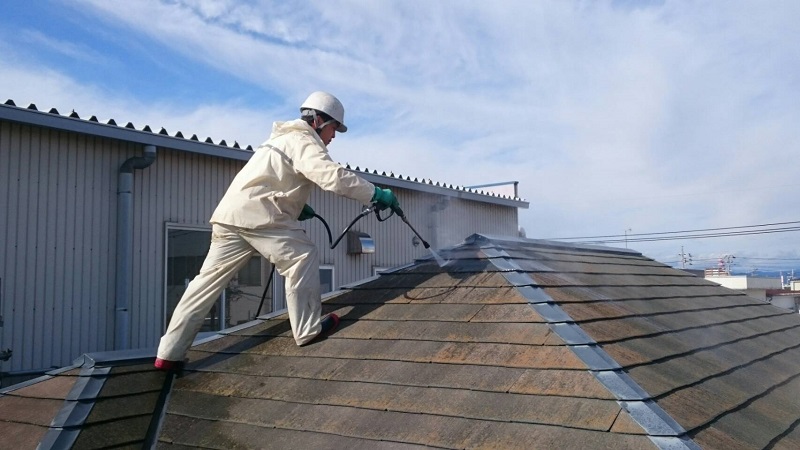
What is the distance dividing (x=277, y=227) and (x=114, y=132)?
145 inches

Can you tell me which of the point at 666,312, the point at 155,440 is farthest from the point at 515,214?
the point at 155,440

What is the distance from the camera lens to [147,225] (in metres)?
7.19

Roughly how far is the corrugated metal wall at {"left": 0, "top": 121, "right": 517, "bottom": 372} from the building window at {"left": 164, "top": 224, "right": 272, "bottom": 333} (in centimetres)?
13

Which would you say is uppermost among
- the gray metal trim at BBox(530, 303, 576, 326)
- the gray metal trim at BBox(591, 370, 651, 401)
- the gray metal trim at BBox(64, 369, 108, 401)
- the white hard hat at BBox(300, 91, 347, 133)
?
the white hard hat at BBox(300, 91, 347, 133)

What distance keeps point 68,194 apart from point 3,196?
2.03 ft

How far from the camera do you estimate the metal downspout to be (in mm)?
6784

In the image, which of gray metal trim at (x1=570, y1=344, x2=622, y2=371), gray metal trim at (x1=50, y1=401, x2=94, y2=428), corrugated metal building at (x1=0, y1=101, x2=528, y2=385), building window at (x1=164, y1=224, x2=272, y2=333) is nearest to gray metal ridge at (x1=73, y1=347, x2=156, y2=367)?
gray metal trim at (x1=50, y1=401, x2=94, y2=428)

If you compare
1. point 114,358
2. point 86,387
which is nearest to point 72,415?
point 86,387

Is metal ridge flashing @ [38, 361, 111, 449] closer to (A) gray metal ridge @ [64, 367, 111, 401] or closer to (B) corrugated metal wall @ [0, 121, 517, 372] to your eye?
(A) gray metal ridge @ [64, 367, 111, 401]

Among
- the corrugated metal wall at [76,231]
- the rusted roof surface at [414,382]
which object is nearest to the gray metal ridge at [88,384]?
the rusted roof surface at [414,382]

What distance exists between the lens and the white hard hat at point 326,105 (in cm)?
409

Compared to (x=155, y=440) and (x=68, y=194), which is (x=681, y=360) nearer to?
(x=155, y=440)

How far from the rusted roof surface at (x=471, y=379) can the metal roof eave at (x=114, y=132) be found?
3.30m

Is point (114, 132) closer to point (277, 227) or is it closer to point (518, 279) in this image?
point (277, 227)
